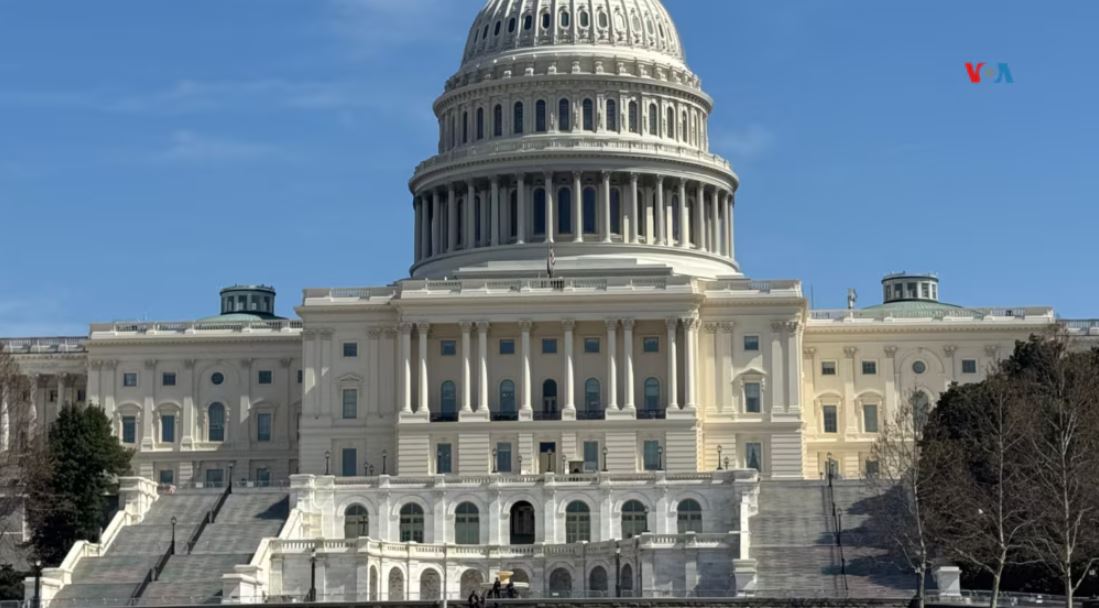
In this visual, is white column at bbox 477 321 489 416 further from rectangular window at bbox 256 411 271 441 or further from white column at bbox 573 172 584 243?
rectangular window at bbox 256 411 271 441

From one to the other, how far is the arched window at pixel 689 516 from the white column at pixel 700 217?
37.9 meters

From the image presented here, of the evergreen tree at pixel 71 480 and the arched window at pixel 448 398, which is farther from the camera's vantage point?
the arched window at pixel 448 398

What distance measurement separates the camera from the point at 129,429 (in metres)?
166

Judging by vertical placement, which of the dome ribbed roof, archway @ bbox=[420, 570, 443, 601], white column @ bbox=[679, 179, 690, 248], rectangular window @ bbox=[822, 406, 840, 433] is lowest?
archway @ bbox=[420, 570, 443, 601]

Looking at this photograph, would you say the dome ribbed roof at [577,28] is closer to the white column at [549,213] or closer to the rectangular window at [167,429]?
the white column at [549,213]

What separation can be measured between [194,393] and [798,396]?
40039 millimetres

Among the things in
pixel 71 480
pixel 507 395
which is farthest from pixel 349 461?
pixel 71 480

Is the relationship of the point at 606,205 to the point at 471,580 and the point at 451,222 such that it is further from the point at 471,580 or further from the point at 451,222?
the point at 471,580

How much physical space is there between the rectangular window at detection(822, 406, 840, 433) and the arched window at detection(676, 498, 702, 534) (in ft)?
91.4

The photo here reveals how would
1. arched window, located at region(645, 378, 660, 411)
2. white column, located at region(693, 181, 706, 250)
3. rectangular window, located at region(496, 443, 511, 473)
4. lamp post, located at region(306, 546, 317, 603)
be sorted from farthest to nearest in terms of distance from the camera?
1. white column, located at region(693, 181, 706, 250)
2. arched window, located at region(645, 378, 660, 411)
3. rectangular window, located at region(496, 443, 511, 473)
4. lamp post, located at region(306, 546, 317, 603)

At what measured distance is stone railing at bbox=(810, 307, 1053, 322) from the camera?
163750mm

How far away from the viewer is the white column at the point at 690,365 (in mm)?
151750

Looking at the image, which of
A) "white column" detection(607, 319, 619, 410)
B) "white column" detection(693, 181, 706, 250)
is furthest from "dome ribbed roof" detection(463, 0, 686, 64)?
"white column" detection(607, 319, 619, 410)

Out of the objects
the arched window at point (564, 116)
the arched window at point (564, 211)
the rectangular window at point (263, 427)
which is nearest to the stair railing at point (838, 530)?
the arched window at point (564, 211)
